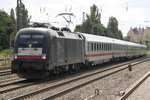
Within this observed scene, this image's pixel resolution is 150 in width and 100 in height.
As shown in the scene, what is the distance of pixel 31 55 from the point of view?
15.4 meters

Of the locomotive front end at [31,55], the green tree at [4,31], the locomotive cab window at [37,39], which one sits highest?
the green tree at [4,31]

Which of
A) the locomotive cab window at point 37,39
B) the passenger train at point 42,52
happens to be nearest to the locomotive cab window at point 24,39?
the passenger train at point 42,52

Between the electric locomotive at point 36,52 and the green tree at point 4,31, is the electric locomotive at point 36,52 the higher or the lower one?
the lower one

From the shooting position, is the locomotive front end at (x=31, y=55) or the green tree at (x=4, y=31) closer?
the locomotive front end at (x=31, y=55)

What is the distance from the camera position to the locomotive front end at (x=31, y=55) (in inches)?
604

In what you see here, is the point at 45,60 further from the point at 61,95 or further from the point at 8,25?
the point at 8,25

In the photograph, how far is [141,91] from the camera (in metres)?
12.7

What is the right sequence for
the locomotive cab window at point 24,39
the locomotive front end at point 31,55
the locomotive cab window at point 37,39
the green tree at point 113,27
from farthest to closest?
the green tree at point 113,27 < the locomotive cab window at point 24,39 < the locomotive cab window at point 37,39 < the locomotive front end at point 31,55

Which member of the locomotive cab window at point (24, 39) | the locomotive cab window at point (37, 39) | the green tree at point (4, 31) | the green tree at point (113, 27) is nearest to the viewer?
the locomotive cab window at point (37, 39)

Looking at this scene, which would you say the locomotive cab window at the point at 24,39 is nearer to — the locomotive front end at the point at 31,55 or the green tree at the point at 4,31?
the locomotive front end at the point at 31,55

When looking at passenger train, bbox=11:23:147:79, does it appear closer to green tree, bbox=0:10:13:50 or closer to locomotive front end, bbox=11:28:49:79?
locomotive front end, bbox=11:28:49:79

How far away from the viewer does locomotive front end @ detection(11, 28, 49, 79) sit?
15.3m

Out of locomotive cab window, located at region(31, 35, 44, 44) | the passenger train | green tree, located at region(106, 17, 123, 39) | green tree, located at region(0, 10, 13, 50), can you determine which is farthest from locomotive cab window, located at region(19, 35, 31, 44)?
green tree, located at region(106, 17, 123, 39)

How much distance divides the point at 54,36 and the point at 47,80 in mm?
2476
